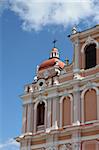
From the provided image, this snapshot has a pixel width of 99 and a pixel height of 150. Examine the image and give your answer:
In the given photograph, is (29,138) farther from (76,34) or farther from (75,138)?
(76,34)

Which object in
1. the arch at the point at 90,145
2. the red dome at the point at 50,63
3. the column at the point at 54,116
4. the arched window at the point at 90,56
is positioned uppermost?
the red dome at the point at 50,63

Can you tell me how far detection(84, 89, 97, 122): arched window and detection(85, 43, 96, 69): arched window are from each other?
199 cm

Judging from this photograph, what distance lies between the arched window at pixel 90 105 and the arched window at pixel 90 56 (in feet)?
6.51

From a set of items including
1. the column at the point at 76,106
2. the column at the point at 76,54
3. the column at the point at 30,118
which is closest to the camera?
the column at the point at 76,106

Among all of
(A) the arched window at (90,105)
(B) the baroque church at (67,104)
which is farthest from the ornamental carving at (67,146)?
(A) the arched window at (90,105)

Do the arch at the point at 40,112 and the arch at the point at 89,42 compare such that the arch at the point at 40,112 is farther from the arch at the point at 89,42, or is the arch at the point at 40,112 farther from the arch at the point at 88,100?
the arch at the point at 89,42

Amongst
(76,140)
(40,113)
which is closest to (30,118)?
(40,113)

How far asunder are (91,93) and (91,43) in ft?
12.0

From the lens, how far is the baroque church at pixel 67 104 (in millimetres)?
26531

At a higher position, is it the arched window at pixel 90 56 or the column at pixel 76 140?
the arched window at pixel 90 56

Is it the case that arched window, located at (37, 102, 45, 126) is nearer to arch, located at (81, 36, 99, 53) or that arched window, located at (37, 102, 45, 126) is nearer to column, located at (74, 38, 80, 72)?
column, located at (74, 38, 80, 72)

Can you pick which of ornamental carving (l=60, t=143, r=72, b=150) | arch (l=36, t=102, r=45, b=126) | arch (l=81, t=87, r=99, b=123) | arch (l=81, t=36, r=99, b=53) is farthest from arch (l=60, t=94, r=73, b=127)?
arch (l=81, t=36, r=99, b=53)

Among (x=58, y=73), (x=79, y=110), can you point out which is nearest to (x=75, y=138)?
(x=79, y=110)

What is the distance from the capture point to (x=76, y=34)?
29.4 m
